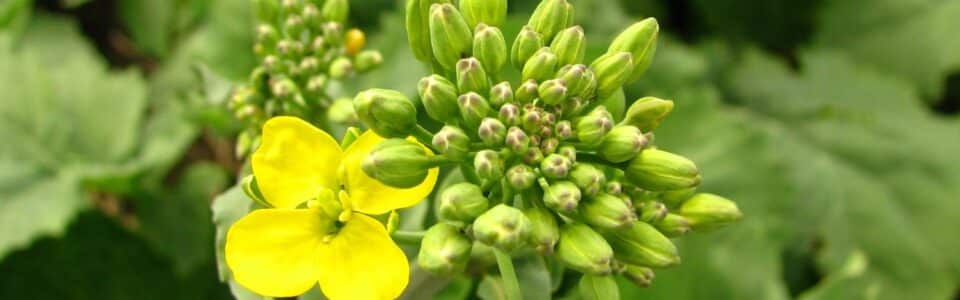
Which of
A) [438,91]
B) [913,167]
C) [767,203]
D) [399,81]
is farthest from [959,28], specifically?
[438,91]

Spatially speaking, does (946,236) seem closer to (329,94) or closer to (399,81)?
(399,81)

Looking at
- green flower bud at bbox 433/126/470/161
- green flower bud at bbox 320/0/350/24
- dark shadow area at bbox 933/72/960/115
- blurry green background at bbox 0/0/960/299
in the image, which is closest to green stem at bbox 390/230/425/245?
green flower bud at bbox 433/126/470/161

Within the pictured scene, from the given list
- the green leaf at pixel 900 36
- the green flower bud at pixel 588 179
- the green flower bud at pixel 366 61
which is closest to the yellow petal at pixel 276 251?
the green flower bud at pixel 588 179

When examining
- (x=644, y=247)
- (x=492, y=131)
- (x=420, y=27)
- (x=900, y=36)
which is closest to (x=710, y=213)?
(x=644, y=247)

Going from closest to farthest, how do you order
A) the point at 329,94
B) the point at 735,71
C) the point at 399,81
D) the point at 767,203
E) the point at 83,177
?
the point at 329,94
the point at 399,81
the point at 83,177
the point at 767,203
the point at 735,71

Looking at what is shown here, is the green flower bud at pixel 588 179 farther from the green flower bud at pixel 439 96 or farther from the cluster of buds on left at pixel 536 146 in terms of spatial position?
the green flower bud at pixel 439 96

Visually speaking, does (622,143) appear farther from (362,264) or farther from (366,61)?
(366,61)

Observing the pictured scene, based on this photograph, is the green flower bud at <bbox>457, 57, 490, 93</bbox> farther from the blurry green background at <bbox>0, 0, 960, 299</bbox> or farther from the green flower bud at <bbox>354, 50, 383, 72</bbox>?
the blurry green background at <bbox>0, 0, 960, 299</bbox>
